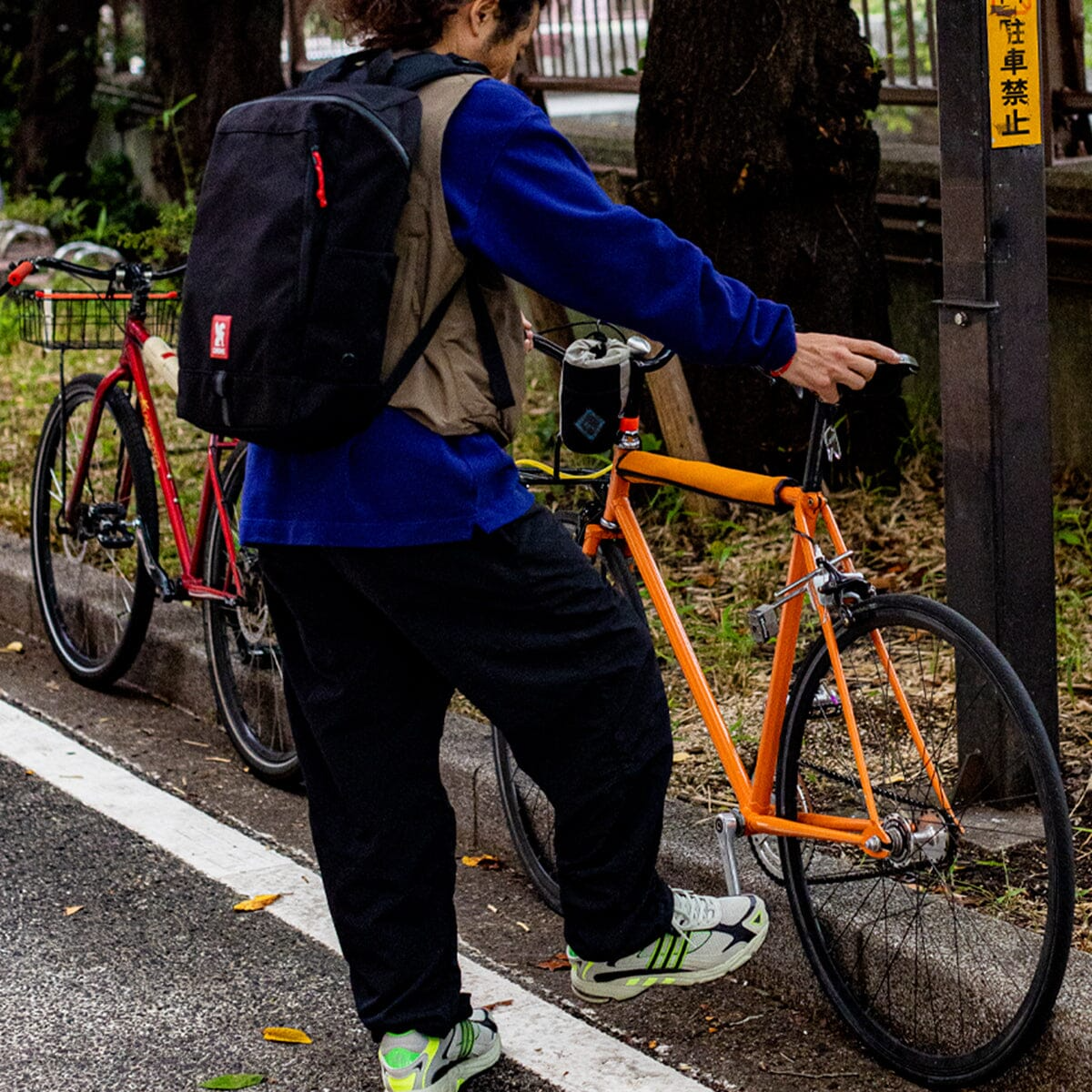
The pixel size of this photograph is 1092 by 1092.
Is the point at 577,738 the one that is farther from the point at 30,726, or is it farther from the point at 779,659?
the point at 30,726

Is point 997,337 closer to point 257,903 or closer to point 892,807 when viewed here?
point 892,807

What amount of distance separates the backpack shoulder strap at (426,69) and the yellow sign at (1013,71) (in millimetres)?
1183

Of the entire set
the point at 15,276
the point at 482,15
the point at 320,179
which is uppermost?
the point at 482,15

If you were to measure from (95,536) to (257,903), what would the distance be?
176 cm

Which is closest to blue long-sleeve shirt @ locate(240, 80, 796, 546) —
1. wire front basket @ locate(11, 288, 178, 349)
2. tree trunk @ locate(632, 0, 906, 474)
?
wire front basket @ locate(11, 288, 178, 349)

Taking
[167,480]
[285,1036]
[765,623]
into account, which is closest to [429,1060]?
[285,1036]

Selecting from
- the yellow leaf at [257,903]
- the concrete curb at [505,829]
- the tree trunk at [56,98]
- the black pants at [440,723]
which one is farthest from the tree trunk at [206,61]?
the black pants at [440,723]

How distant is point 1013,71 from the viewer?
3408 millimetres

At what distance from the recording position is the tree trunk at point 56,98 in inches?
584

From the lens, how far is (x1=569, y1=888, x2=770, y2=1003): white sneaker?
310cm

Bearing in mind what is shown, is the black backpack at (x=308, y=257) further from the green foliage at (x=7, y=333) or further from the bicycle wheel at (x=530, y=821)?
the green foliage at (x=7, y=333)

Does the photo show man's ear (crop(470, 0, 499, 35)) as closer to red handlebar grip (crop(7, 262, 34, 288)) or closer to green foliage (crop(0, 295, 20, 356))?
red handlebar grip (crop(7, 262, 34, 288))

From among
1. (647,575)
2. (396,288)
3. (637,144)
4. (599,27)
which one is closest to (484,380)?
(396,288)

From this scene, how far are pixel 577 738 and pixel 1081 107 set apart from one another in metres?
3.62
